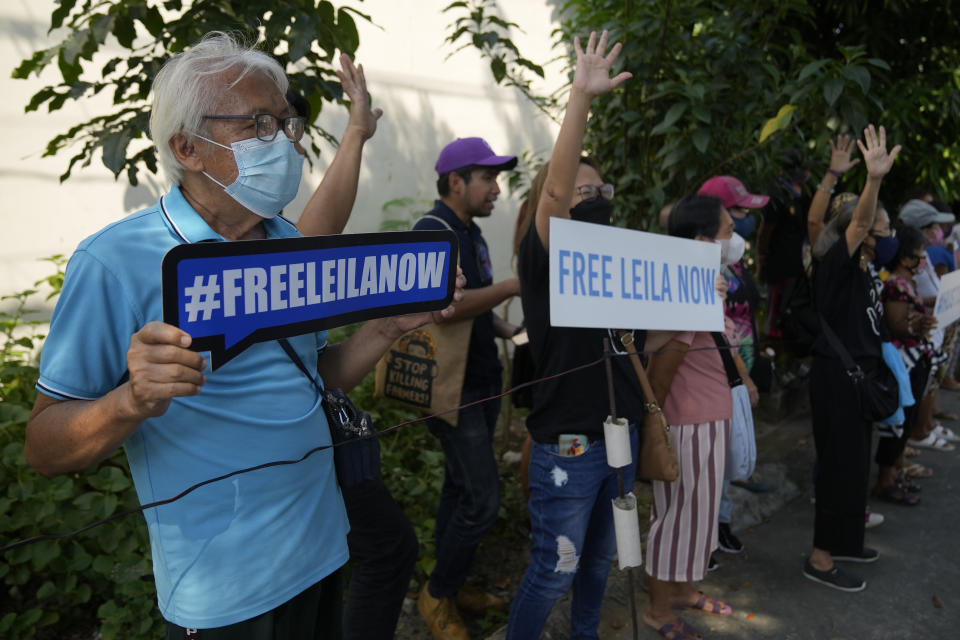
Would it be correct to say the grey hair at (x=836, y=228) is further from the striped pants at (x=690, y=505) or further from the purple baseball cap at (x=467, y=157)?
the purple baseball cap at (x=467, y=157)

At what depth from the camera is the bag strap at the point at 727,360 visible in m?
2.84

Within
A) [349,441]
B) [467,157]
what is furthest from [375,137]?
[349,441]

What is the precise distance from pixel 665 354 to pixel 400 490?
1.55 metres

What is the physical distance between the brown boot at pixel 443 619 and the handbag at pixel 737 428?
1.26m

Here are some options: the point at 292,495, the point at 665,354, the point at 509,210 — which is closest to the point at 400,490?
the point at 665,354

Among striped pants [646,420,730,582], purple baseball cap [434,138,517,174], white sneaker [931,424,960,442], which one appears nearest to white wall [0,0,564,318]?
purple baseball cap [434,138,517,174]

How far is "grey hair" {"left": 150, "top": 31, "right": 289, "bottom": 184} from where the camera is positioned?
1.38m

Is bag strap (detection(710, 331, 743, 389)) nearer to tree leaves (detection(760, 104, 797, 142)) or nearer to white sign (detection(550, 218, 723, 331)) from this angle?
white sign (detection(550, 218, 723, 331))

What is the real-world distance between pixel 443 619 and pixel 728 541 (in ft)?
5.57

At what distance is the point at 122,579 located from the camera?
8.34 ft

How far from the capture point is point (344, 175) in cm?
215

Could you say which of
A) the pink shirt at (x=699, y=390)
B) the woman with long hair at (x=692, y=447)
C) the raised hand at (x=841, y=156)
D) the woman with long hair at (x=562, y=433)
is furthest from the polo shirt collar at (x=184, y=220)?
the raised hand at (x=841, y=156)

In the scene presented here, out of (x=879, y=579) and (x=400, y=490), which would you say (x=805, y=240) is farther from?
(x=400, y=490)

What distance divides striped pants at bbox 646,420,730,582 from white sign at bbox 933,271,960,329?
216 centimetres
